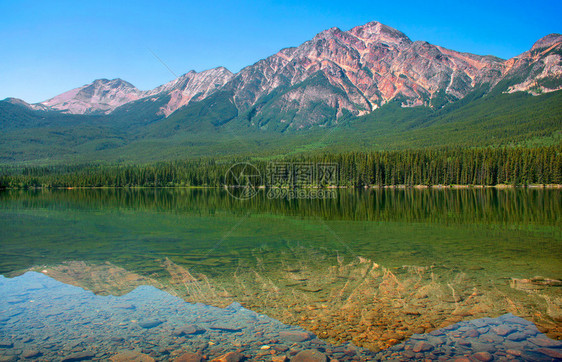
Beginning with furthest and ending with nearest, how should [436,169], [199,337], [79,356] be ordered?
[436,169]
[199,337]
[79,356]

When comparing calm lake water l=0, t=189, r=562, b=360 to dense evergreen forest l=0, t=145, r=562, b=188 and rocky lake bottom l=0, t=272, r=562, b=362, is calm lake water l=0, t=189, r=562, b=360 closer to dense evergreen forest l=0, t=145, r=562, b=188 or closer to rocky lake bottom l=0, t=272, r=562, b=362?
rocky lake bottom l=0, t=272, r=562, b=362

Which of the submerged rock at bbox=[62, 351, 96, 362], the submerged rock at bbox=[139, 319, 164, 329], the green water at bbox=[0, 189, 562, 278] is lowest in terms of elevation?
the green water at bbox=[0, 189, 562, 278]

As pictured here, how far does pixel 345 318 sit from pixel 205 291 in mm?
5276

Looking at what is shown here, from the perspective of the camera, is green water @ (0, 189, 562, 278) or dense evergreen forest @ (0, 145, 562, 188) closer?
green water @ (0, 189, 562, 278)

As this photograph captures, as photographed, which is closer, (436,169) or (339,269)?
(339,269)

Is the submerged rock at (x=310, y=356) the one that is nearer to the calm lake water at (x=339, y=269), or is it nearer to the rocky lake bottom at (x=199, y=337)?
the rocky lake bottom at (x=199, y=337)

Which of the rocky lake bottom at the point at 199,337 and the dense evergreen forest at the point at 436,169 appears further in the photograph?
the dense evergreen forest at the point at 436,169

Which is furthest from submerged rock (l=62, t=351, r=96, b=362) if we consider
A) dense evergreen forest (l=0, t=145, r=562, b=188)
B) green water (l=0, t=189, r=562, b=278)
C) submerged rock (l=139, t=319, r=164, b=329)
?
dense evergreen forest (l=0, t=145, r=562, b=188)

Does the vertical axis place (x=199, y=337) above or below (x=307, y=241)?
above

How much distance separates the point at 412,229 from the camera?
26922 mm

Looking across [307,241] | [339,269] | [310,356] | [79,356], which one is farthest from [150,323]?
[307,241]

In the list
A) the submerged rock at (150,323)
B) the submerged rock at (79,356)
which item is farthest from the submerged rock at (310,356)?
the submerged rock at (79,356)

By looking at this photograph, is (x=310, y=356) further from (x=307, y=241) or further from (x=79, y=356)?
(x=307, y=241)

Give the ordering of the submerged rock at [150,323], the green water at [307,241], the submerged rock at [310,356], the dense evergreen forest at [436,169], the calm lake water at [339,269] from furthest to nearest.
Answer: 1. the dense evergreen forest at [436,169]
2. the green water at [307,241]
3. the calm lake water at [339,269]
4. the submerged rock at [150,323]
5. the submerged rock at [310,356]
